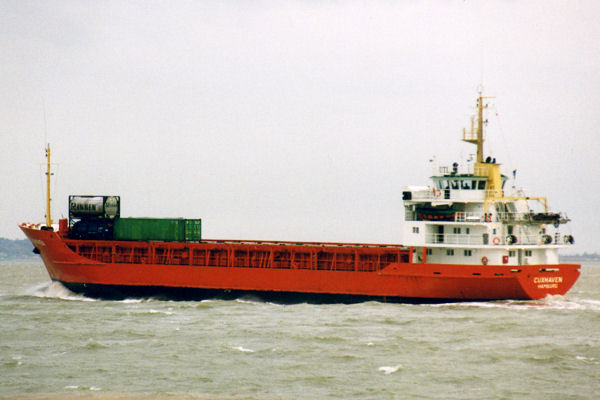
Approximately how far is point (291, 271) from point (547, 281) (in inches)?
535

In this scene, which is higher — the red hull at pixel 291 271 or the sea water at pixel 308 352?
the red hull at pixel 291 271

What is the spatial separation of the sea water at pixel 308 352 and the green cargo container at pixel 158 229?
297 inches

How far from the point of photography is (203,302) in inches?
1734

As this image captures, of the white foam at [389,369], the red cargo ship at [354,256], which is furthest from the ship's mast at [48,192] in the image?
the white foam at [389,369]

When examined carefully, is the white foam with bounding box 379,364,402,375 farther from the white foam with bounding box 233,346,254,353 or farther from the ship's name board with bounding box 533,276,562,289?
the ship's name board with bounding box 533,276,562,289

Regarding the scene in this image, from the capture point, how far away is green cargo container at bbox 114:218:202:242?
1895 inches

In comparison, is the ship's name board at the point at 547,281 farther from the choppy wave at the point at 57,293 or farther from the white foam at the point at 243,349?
the choppy wave at the point at 57,293

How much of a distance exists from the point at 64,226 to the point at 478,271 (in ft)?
86.4

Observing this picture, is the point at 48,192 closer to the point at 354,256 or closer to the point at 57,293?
the point at 57,293

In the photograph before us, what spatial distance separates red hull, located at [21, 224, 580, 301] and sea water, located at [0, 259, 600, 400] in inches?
39.9

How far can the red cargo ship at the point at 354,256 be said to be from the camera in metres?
39.8

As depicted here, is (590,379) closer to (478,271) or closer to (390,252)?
(478,271)

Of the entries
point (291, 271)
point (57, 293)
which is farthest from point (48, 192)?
point (291, 271)

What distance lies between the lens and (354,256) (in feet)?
147
